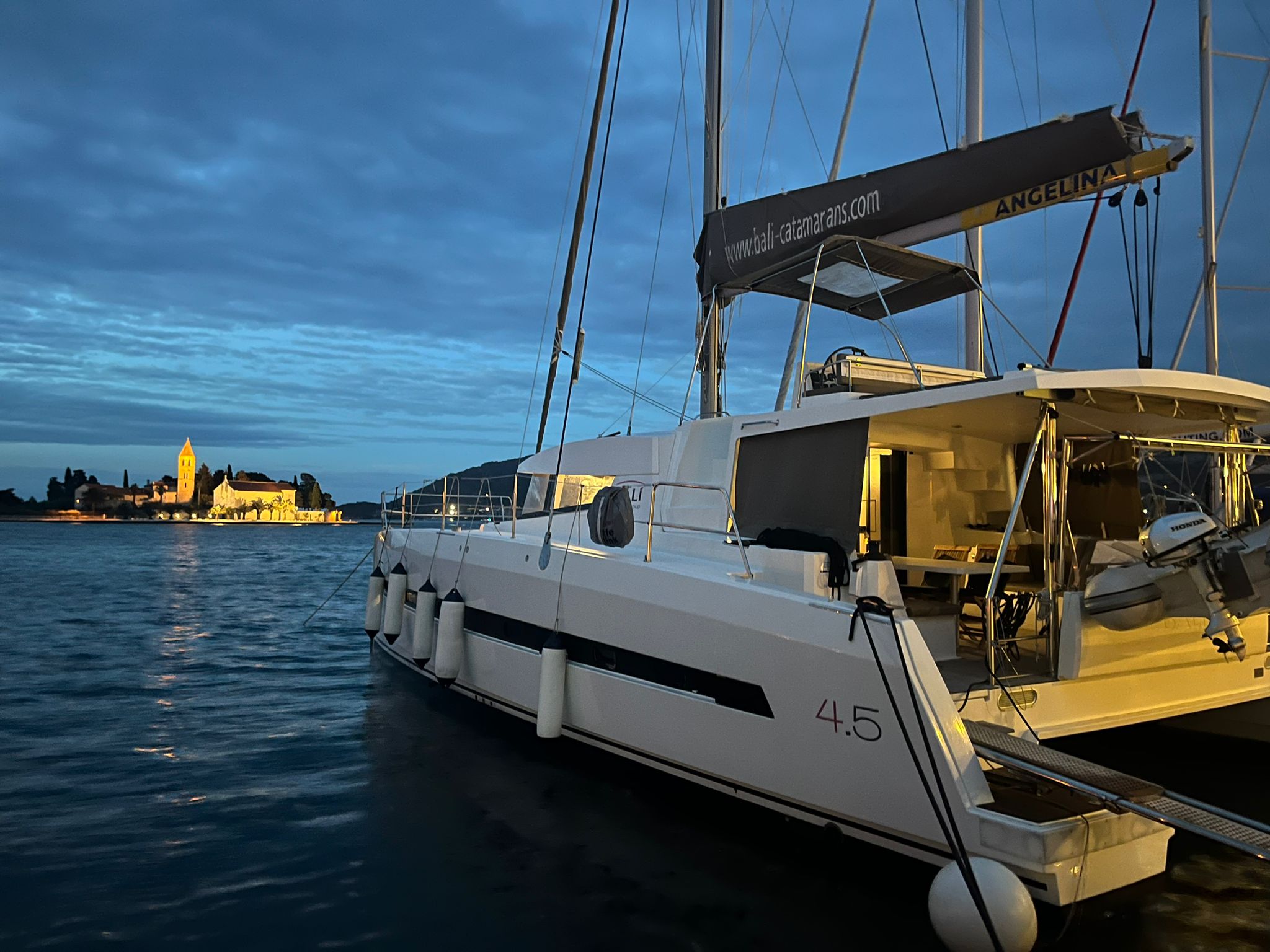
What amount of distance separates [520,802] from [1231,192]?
16424 millimetres

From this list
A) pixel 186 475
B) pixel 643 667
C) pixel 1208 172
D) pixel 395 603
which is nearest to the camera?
pixel 643 667

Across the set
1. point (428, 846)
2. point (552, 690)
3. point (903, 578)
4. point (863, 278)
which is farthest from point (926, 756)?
point (863, 278)

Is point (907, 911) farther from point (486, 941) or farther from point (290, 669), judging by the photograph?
point (290, 669)

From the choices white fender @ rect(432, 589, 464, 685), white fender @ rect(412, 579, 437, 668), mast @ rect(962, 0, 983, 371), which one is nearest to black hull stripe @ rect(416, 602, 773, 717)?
white fender @ rect(432, 589, 464, 685)

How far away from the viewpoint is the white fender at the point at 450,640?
24.3 ft

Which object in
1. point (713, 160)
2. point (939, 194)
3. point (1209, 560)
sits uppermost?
point (713, 160)

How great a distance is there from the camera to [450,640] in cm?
741

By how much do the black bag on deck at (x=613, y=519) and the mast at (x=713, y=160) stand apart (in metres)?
2.22

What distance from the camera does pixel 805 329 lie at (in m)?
5.71

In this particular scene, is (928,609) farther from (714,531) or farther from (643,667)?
(643,667)

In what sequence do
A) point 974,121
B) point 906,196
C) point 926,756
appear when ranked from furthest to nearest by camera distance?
point 974,121
point 906,196
point 926,756

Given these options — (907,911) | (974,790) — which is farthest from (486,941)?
(974,790)

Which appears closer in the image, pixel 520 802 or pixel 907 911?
pixel 907 911

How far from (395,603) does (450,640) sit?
207cm
